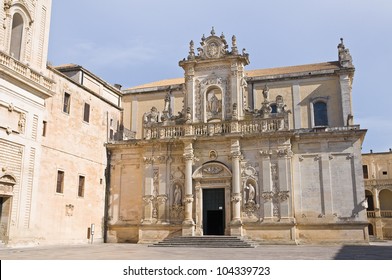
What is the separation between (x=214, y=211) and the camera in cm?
2812

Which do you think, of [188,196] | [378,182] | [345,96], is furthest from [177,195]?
[378,182]

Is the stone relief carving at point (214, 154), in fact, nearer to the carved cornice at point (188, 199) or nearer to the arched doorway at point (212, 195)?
the arched doorway at point (212, 195)

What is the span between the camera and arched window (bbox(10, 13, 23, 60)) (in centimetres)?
2255

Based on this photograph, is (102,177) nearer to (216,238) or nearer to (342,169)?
(216,238)

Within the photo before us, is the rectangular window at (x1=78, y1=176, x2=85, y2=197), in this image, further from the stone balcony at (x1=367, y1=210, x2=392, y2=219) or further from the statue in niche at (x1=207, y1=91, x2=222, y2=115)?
the stone balcony at (x1=367, y1=210, x2=392, y2=219)

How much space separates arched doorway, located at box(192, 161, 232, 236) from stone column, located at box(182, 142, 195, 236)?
48 centimetres

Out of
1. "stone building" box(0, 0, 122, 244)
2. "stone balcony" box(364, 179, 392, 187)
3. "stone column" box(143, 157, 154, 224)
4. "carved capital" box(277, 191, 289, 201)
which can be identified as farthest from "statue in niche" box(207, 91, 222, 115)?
"stone balcony" box(364, 179, 392, 187)

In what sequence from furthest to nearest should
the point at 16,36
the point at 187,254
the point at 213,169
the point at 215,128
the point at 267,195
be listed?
the point at 215,128 < the point at 213,169 < the point at 267,195 < the point at 16,36 < the point at 187,254

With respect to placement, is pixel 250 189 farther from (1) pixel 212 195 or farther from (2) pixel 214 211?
(2) pixel 214 211

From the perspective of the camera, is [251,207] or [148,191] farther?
[148,191]

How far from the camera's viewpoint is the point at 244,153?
1105 inches

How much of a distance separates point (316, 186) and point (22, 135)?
17.9m

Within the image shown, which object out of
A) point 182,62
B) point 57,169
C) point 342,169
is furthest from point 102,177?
point 342,169

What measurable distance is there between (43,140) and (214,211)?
11806mm
